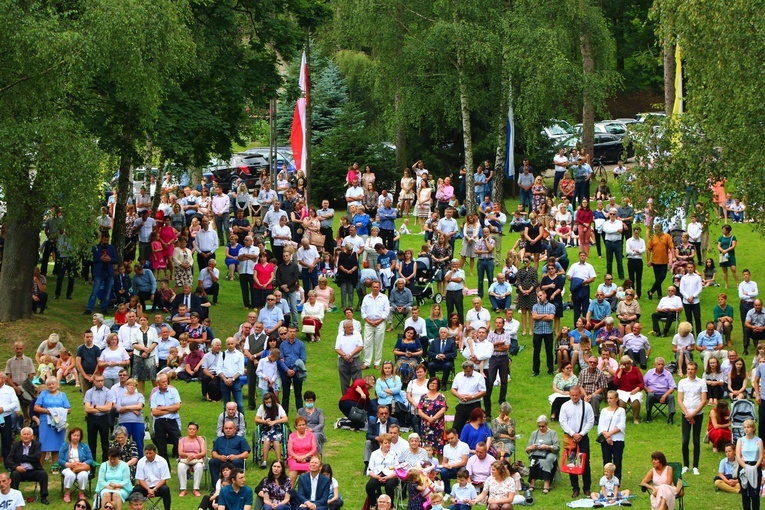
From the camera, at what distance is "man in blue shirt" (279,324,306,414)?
71.2ft

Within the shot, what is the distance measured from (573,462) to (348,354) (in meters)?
5.42

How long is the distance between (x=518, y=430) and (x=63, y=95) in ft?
34.2

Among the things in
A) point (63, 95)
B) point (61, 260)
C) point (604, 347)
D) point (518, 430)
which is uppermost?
point (63, 95)

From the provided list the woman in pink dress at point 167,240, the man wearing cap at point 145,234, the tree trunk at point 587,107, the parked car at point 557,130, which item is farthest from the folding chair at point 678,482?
the tree trunk at point 587,107

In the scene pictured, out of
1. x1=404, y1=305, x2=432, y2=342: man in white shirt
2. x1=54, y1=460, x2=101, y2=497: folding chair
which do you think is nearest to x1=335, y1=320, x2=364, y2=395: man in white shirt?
x1=404, y1=305, x2=432, y2=342: man in white shirt

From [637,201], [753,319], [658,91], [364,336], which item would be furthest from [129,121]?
[658,91]

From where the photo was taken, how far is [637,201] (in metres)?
23.6

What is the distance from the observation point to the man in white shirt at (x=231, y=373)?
70.0 feet

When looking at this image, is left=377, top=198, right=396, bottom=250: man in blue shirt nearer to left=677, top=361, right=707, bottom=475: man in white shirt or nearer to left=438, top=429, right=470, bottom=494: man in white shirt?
left=677, top=361, right=707, bottom=475: man in white shirt

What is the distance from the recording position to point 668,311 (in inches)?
1035

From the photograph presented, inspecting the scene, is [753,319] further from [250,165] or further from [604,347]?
[250,165]

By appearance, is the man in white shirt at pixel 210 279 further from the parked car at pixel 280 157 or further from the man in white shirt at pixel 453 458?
the parked car at pixel 280 157

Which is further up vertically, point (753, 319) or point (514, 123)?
point (514, 123)

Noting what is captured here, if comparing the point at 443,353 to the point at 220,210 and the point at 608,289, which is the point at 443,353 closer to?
the point at 608,289
